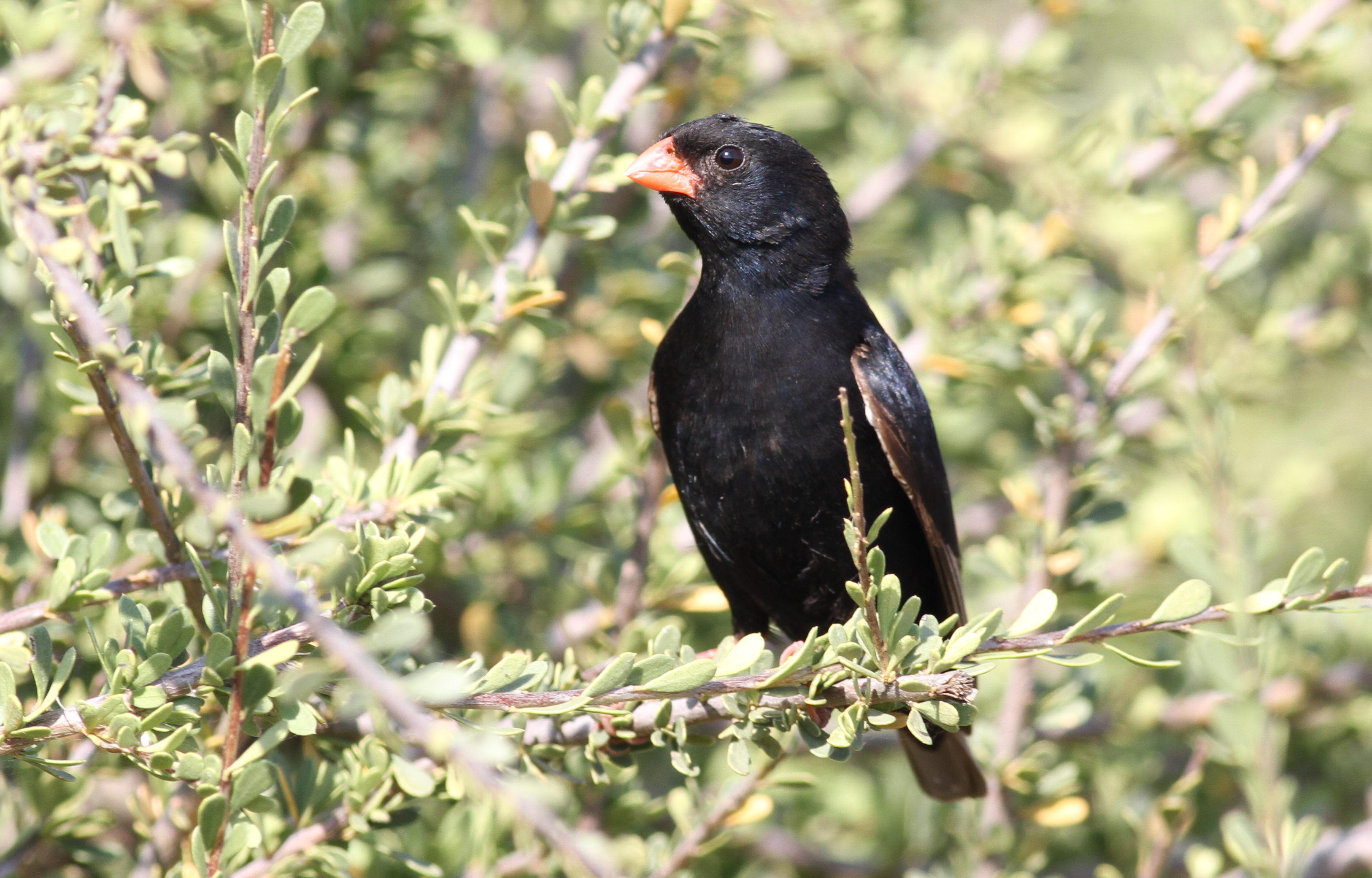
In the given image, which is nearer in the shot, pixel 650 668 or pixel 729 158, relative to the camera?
pixel 650 668

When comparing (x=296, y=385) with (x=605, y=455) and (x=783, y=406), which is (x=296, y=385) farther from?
(x=605, y=455)

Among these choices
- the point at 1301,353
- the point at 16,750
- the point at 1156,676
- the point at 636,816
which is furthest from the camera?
the point at 1301,353

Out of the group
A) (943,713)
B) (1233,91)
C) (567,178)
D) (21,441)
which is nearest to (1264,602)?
(943,713)

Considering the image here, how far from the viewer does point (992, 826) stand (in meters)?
3.27

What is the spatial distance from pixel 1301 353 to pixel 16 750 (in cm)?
447

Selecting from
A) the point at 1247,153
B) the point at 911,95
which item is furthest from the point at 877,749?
the point at 1247,153

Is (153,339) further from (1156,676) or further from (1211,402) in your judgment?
(1156,676)

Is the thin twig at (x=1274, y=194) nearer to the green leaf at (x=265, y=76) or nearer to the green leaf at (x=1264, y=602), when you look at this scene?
the green leaf at (x=1264, y=602)

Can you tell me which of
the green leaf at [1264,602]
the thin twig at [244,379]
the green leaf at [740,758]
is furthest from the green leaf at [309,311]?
the green leaf at [1264,602]

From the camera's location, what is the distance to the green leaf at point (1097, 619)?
6.36 ft

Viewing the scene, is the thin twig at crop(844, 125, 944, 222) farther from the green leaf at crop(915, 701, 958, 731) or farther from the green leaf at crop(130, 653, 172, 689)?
the green leaf at crop(130, 653, 172, 689)

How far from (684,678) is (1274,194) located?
2273 millimetres

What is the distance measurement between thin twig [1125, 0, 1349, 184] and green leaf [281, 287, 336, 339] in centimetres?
280

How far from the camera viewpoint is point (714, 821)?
279 centimetres
